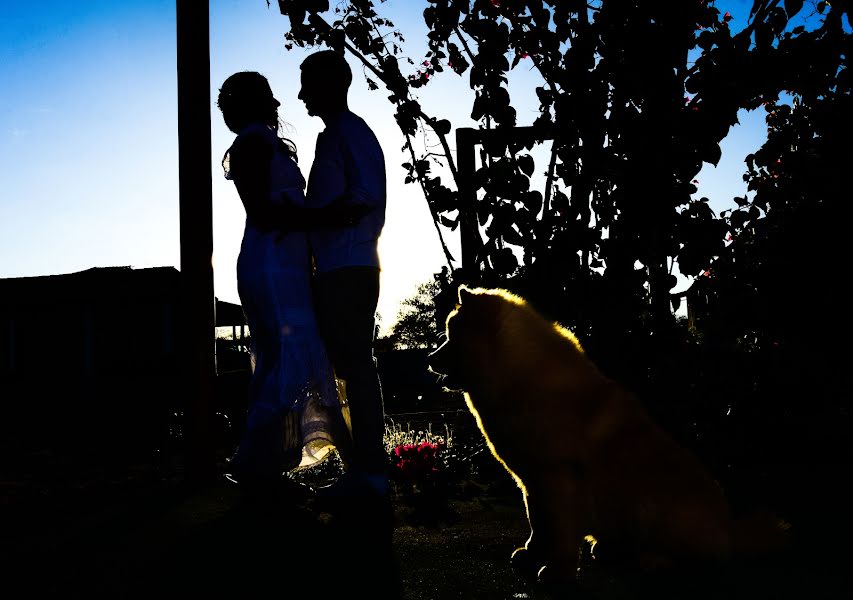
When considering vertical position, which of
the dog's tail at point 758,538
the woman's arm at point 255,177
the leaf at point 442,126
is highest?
the leaf at point 442,126

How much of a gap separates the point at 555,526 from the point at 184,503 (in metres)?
2.46

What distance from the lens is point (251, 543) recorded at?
9.83ft

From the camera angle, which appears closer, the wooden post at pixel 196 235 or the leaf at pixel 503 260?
the leaf at pixel 503 260

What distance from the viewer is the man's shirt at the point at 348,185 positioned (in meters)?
3.58

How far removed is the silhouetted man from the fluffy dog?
118 centimetres

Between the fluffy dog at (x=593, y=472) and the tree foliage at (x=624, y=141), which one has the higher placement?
the tree foliage at (x=624, y=141)

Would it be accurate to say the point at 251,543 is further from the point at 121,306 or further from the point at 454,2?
the point at 121,306

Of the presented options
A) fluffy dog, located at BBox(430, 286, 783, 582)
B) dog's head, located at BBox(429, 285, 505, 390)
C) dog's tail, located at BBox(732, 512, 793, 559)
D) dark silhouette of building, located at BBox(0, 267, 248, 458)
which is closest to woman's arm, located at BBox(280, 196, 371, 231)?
dog's head, located at BBox(429, 285, 505, 390)

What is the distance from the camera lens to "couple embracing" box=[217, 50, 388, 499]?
3590 mm

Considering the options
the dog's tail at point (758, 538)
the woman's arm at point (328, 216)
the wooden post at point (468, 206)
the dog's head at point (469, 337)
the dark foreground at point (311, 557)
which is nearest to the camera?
the dark foreground at point (311, 557)

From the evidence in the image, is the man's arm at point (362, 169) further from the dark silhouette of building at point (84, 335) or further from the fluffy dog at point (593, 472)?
the dark silhouette of building at point (84, 335)

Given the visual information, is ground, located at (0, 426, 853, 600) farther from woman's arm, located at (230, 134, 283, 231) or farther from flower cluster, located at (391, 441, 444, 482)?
woman's arm, located at (230, 134, 283, 231)

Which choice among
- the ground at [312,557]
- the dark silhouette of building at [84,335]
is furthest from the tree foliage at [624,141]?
the dark silhouette of building at [84,335]

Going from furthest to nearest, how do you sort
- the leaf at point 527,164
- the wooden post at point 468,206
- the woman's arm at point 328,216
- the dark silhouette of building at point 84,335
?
the dark silhouette of building at point 84,335 → the wooden post at point 468,206 → the leaf at point 527,164 → the woman's arm at point 328,216
